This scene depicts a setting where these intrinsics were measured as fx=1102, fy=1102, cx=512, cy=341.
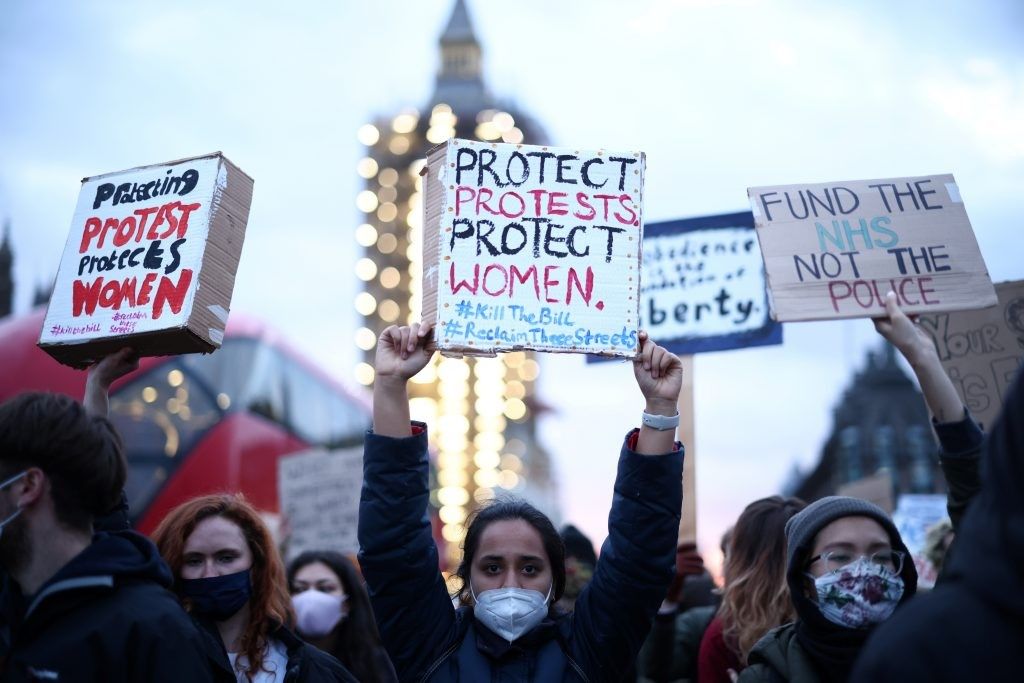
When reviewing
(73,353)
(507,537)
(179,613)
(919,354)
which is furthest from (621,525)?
(73,353)

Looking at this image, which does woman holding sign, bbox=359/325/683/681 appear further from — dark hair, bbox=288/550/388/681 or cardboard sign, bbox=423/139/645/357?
dark hair, bbox=288/550/388/681

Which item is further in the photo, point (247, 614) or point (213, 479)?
point (213, 479)

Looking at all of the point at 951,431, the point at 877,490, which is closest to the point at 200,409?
the point at 877,490

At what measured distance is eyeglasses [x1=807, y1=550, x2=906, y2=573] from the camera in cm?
340

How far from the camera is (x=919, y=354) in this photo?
346 centimetres

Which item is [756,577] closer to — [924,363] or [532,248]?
[924,363]

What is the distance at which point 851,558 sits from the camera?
3422 mm

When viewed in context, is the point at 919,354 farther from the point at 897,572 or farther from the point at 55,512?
the point at 55,512

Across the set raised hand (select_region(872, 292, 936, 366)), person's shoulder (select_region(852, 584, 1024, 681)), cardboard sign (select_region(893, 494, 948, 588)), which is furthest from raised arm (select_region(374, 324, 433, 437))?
cardboard sign (select_region(893, 494, 948, 588))

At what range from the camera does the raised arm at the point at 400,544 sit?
3432 mm

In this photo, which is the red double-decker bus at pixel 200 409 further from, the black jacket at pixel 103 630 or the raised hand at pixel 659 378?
the black jacket at pixel 103 630

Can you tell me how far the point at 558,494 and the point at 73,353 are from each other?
116585mm

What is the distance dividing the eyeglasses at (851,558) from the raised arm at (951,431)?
22 cm

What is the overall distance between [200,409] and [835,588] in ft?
36.4
